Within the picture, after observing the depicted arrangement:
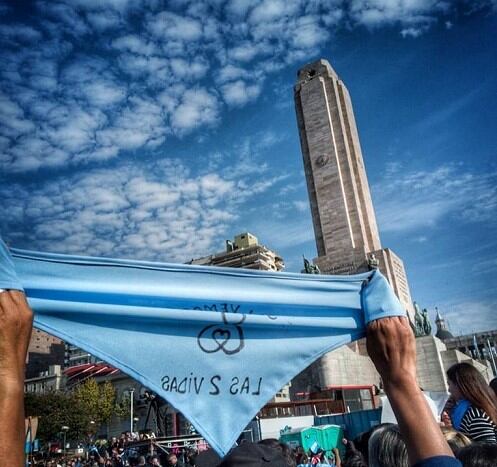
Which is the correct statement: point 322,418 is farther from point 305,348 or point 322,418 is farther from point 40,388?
point 40,388

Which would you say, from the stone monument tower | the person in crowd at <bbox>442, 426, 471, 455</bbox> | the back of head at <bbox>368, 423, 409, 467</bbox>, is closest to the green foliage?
the stone monument tower

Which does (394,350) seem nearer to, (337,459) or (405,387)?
(405,387)

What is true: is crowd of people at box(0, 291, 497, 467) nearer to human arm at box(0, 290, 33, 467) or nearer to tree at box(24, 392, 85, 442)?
human arm at box(0, 290, 33, 467)

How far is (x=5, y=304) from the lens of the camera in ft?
4.94

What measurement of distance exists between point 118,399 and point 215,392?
4916 cm

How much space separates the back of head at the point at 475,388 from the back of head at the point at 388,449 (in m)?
1.88

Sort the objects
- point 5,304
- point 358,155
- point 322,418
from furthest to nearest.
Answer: point 358,155, point 322,418, point 5,304

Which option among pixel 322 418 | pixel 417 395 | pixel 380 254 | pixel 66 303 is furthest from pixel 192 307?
pixel 380 254

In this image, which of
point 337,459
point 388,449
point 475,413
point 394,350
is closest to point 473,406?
point 475,413

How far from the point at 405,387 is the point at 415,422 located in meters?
0.14

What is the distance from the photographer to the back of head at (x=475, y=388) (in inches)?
144

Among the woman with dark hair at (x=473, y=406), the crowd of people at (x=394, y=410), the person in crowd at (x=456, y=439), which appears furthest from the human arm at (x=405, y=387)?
the woman with dark hair at (x=473, y=406)

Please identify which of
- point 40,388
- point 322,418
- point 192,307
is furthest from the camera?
point 40,388

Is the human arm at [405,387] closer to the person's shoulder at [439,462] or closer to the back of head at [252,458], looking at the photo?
the person's shoulder at [439,462]
